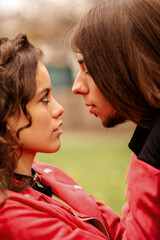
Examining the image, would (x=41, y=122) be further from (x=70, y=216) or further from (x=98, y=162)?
(x=98, y=162)

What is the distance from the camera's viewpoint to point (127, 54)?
2188 millimetres

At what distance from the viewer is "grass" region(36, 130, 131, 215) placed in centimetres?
586

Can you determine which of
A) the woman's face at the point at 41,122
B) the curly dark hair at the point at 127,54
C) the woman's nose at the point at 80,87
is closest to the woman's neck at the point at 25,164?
the woman's face at the point at 41,122

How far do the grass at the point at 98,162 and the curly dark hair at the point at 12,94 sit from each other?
10.2ft

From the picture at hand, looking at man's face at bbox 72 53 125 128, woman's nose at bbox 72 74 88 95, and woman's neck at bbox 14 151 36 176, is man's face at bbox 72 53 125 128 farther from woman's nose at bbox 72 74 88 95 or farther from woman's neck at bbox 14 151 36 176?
woman's neck at bbox 14 151 36 176

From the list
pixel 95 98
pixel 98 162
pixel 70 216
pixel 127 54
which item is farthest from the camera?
pixel 98 162

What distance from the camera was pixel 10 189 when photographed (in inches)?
77.7

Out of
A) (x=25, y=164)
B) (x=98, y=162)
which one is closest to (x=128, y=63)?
(x=25, y=164)

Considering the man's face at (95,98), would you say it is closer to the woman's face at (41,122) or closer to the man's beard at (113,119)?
the man's beard at (113,119)

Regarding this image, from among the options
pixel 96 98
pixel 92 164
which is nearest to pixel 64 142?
pixel 92 164

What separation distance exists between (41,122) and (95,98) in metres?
0.45

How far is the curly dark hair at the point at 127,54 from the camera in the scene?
85.4 inches

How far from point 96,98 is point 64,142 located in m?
10.1

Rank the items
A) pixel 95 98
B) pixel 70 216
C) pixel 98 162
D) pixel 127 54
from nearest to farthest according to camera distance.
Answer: pixel 70 216, pixel 127 54, pixel 95 98, pixel 98 162
